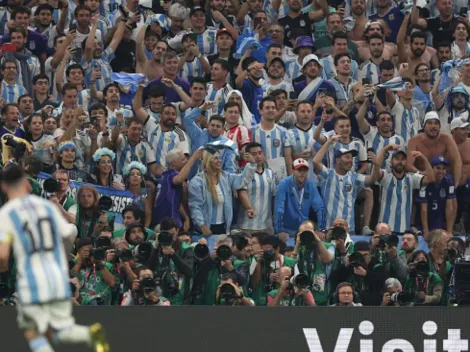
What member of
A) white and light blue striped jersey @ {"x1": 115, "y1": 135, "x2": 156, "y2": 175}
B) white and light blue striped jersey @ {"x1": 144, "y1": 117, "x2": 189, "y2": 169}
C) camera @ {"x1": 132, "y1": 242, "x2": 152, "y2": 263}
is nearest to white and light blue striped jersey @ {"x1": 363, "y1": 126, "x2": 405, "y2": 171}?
white and light blue striped jersey @ {"x1": 144, "y1": 117, "x2": 189, "y2": 169}

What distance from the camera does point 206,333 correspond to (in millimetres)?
16422

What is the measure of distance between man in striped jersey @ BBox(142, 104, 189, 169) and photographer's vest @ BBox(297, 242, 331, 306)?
3249 mm

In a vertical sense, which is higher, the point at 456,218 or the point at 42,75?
the point at 42,75

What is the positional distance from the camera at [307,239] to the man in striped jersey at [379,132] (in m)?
3.52

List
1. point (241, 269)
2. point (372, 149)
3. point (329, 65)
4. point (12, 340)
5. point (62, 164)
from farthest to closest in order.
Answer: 1. point (329, 65)
2. point (372, 149)
3. point (62, 164)
4. point (241, 269)
5. point (12, 340)

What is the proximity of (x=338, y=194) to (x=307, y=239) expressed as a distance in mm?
2574

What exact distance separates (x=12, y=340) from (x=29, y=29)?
7036 mm

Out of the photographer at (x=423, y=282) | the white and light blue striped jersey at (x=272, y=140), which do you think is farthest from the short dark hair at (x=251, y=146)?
the photographer at (x=423, y=282)

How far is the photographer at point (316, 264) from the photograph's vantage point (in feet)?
57.4

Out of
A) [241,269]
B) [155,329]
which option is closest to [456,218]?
[241,269]

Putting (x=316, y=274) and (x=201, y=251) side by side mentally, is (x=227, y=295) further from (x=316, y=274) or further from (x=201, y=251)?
(x=316, y=274)

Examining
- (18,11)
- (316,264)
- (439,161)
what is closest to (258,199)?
(316,264)

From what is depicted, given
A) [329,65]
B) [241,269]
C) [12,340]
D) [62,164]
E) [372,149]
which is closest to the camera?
[12,340]

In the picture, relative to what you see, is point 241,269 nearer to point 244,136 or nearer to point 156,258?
point 156,258
